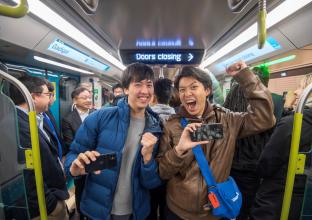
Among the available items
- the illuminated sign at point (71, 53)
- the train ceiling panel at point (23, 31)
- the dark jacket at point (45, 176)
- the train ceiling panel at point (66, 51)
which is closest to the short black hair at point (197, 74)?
the dark jacket at point (45, 176)

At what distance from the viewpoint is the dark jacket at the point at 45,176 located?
148cm

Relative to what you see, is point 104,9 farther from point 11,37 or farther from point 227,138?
point 227,138

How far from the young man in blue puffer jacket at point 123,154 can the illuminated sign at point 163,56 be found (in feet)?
7.59

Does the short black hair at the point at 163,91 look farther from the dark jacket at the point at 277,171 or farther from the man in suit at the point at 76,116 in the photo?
the man in suit at the point at 76,116

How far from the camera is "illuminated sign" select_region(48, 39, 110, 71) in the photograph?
324 centimetres

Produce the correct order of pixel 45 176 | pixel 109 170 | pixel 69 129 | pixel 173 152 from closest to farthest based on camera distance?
pixel 173 152, pixel 109 170, pixel 45 176, pixel 69 129

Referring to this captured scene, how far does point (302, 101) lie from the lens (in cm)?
122

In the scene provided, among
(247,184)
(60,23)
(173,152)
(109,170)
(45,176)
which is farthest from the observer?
(60,23)

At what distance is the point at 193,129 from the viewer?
4.69 feet

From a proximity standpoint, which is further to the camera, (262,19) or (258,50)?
(258,50)

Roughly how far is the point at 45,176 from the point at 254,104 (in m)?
1.74

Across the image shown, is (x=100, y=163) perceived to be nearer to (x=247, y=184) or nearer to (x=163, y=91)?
(x=163, y=91)

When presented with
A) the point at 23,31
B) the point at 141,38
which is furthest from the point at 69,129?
the point at 141,38

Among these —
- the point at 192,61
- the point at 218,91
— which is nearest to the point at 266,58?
the point at 192,61
